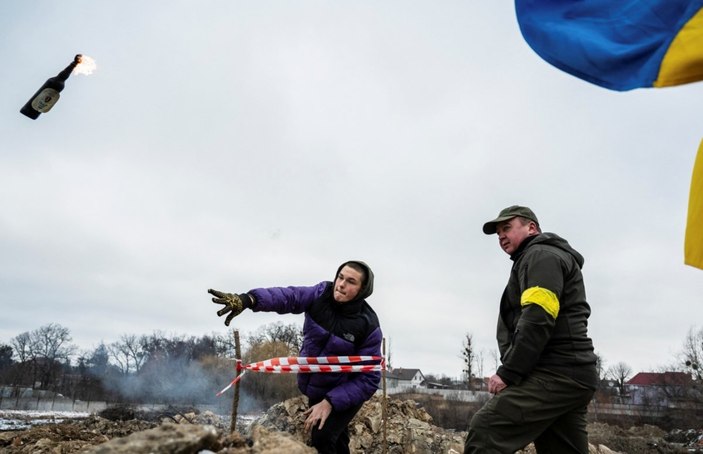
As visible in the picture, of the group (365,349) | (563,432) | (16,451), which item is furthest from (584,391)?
(16,451)

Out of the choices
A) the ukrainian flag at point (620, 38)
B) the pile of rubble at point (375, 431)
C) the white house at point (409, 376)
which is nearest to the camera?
the ukrainian flag at point (620, 38)

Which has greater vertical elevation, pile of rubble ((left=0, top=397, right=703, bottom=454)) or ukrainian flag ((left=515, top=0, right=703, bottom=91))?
ukrainian flag ((left=515, top=0, right=703, bottom=91))

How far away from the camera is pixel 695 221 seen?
2078 mm

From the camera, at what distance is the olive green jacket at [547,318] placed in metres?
3.15

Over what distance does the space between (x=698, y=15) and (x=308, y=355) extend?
3.65m

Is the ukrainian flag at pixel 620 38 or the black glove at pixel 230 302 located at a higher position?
the ukrainian flag at pixel 620 38

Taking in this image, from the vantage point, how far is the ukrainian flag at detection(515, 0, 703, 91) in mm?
2373

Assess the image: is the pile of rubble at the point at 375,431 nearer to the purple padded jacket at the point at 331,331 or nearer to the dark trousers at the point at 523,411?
the purple padded jacket at the point at 331,331

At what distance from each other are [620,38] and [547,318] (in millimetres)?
1783

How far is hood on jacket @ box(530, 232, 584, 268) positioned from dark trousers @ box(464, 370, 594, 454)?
98 cm

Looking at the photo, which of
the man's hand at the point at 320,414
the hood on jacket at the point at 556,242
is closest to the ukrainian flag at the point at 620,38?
the hood on jacket at the point at 556,242

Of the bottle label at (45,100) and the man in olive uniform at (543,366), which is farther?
the bottle label at (45,100)

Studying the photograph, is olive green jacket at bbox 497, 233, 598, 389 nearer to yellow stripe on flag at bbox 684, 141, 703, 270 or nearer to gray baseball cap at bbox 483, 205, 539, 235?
gray baseball cap at bbox 483, 205, 539, 235

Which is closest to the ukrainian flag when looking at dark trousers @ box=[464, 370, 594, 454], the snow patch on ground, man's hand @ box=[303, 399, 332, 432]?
dark trousers @ box=[464, 370, 594, 454]
